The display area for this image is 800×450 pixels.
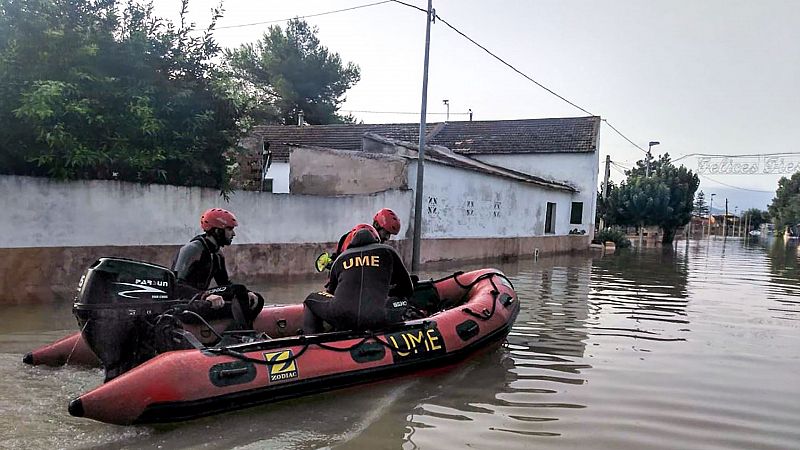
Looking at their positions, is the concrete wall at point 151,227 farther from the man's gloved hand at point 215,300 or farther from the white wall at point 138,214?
the man's gloved hand at point 215,300

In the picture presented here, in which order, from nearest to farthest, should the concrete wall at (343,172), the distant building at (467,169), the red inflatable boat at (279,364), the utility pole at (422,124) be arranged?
the red inflatable boat at (279,364) < the utility pole at (422,124) < the concrete wall at (343,172) < the distant building at (467,169)

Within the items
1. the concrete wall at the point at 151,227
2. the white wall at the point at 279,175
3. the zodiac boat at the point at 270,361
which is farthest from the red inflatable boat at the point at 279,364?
the white wall at the point at 279,175

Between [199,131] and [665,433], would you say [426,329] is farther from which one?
[199,131]

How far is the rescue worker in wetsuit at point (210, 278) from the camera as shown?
520cm

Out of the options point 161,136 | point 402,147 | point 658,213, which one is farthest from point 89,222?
point 658,213

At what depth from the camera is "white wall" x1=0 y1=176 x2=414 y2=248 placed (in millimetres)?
8352

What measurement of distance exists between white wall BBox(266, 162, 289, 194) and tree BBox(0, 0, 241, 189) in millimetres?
8835

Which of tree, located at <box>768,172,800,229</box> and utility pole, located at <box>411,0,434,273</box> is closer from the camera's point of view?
utility pole, located at <box>411,0,434,273</box>

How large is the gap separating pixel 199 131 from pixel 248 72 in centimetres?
2541

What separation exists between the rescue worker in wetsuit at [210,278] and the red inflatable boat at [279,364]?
51 cm

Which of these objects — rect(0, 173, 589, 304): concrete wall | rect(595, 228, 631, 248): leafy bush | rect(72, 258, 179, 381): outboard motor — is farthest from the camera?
rect(595, 228, 631, 248): leafy bush

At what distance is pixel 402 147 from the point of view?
1755 centimetres

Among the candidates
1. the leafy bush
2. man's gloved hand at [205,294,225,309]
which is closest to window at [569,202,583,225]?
the leafy bush

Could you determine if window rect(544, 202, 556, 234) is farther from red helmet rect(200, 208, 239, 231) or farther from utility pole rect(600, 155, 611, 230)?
red helmet rect(200, 208, 239, 231)
